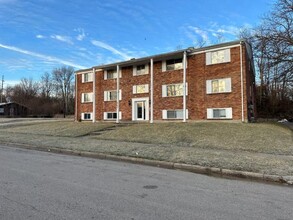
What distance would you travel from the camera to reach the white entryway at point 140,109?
27844 mm

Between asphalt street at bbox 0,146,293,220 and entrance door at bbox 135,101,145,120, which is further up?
entrance door at bbox 135,101,145,120

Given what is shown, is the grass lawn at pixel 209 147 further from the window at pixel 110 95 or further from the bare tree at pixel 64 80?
the bare tree at pixel 64 80

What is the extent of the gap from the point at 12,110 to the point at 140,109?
56.7 m

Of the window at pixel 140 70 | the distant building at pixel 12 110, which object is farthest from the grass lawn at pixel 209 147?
the distant building at pixel 12 110

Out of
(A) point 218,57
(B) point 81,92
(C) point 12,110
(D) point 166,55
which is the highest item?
(D) point 166,55

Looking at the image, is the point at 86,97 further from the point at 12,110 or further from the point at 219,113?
the point at 12,110

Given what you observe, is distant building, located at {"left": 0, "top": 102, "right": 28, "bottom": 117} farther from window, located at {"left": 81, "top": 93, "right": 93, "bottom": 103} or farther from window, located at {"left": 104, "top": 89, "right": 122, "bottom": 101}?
window, located at {"left": 104, "top": 89, "right": 122, "bottom": 101}

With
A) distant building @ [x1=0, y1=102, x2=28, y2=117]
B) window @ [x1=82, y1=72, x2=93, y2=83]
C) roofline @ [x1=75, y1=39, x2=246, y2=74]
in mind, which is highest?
roofline @ [x1=75, y1=39, x2=246, y2=74]

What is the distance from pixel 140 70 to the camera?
28.6 meters

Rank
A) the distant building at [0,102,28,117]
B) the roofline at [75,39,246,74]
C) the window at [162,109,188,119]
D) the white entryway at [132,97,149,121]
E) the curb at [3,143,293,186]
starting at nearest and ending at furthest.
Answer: the curb at [3,143,293,186]
the roofline at [75,39,246,74]
the window at [162,109,188,119]
the white entryway at [132,97,149,121]
the distant building at [0,102,28,117]

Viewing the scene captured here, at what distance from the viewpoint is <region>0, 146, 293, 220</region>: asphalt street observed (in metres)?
4.76

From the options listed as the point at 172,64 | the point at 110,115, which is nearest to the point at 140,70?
the point at 172,64

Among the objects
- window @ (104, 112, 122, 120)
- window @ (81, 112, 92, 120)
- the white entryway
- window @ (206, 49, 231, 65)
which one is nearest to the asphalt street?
window @ (206, 49, 231, 65)

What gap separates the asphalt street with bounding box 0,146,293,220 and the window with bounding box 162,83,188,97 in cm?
1737
